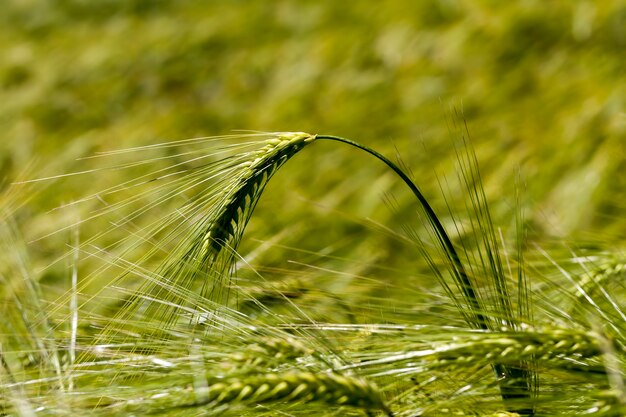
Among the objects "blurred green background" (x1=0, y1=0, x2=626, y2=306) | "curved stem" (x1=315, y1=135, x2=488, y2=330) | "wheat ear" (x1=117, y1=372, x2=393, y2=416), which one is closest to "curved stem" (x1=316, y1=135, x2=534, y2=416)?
"curved stem" (x1=315, y1=135, x2=488, y2=330)

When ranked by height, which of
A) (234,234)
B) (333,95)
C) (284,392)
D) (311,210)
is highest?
(333,95)

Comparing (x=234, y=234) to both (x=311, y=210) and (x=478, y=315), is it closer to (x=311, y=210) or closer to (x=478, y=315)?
(x=478, y=315)

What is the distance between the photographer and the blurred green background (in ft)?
7.09

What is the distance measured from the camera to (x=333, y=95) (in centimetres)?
275

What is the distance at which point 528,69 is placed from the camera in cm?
259

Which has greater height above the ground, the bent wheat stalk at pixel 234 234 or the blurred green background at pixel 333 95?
the blurred green background at pixel 333 95

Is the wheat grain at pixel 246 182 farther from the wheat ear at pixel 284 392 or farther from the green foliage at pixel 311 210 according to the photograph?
the wheat ear at pixel 284 392

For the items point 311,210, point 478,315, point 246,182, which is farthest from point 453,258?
point 311,210

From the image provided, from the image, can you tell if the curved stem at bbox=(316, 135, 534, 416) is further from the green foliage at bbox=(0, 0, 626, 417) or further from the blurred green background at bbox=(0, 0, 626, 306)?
the blurred green background at bbox=(0, 0, 626, 306)

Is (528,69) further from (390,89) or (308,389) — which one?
(308,389)

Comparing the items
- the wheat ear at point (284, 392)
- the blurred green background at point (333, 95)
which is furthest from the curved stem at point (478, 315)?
the blurred green background at point (333, 95)

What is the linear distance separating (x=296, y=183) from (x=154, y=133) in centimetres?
67

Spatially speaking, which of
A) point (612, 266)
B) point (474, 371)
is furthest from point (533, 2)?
point (474, 371)

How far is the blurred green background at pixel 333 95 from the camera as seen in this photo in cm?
216
